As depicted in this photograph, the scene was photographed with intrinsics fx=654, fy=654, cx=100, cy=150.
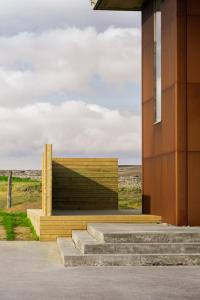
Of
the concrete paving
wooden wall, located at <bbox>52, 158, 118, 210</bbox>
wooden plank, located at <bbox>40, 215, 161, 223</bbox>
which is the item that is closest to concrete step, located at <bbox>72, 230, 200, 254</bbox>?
the concrete paving

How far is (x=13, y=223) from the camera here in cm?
1847

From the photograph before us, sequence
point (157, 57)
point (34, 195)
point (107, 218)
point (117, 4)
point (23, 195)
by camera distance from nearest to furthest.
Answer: point (107, 218) → point (157, 57) → point (117, 4) → point (34, 195) → point (23, 195)

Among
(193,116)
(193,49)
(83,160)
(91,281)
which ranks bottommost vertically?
(91,281)

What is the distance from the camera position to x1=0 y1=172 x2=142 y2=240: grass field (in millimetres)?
16348

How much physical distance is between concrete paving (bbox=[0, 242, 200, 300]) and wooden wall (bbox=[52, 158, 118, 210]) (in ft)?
28.2

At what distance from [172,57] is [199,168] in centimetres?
246

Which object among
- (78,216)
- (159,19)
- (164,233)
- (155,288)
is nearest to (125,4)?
(159,19)

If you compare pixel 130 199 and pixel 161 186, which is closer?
pixel 161 186

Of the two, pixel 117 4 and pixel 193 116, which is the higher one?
pixel 117 4

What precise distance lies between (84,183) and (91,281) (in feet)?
38.4

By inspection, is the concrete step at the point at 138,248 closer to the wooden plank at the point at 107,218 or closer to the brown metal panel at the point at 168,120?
the brown metal panel at the point at 168,120

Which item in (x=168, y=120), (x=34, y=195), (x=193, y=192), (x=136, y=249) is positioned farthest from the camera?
(x=34, y=195)

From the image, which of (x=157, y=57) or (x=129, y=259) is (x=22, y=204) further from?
(x=129, y=259)

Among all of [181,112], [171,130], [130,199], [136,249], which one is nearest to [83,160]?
[171,130]
